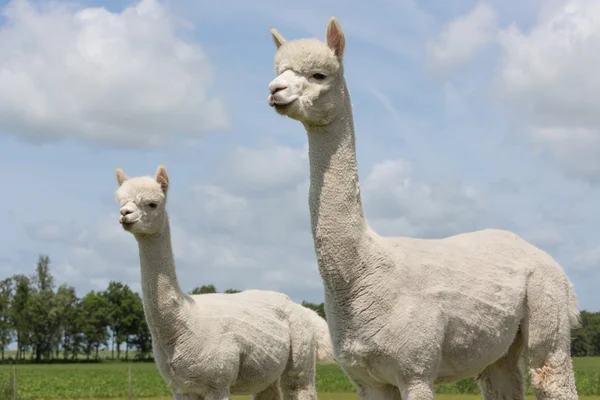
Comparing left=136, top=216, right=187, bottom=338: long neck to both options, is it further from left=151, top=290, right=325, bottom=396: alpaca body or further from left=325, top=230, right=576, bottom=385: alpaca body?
left=325, top=230, right=576, bottom=385: alpaca body

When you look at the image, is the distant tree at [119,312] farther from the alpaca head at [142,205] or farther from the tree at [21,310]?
the alpaca head at [142,205]

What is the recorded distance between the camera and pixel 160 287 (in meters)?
9.48

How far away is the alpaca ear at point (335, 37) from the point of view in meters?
5.76

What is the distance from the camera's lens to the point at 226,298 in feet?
36.1

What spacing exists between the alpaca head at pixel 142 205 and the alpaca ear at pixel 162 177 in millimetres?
114

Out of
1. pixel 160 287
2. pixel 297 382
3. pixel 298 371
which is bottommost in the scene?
pixel 297 382

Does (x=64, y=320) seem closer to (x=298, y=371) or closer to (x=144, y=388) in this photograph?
(x=144, y=388)

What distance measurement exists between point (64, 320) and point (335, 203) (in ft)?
321

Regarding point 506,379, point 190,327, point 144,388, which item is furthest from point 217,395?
point 144,388

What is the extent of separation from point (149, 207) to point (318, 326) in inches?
138

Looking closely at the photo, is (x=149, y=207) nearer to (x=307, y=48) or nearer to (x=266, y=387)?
(x=266, y=387)

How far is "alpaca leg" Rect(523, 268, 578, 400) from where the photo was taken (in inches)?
264

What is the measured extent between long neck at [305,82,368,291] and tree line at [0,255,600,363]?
301 feet

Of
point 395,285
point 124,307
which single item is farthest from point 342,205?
point 124,307
